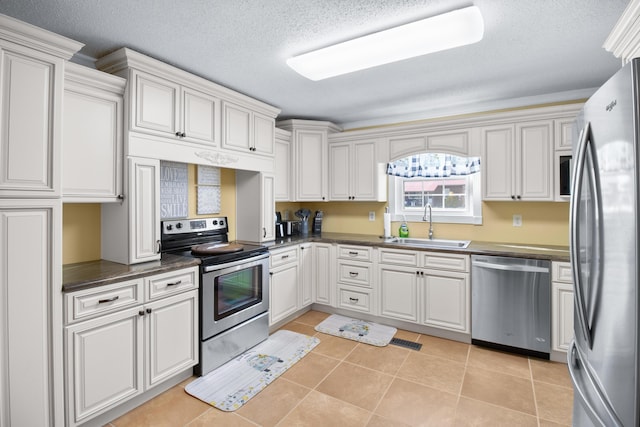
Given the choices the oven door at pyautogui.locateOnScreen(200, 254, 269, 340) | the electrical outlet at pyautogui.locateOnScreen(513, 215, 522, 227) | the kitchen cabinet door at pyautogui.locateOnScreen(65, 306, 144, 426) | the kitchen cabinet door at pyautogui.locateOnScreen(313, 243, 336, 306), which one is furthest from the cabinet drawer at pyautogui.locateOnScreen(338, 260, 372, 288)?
the kitchen cabinet door at pyautogui.locateOnScreen(65, 306, 144, 426)

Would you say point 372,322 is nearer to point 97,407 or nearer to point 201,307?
point 201,307

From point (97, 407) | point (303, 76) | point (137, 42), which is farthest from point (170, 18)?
point (97, 407)

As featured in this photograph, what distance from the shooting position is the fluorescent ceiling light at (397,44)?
75.6 inches

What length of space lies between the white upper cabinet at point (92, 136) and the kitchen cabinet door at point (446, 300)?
280 cm

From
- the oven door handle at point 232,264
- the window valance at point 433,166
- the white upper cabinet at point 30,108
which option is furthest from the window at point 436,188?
the white upper cabinet at point 30,108

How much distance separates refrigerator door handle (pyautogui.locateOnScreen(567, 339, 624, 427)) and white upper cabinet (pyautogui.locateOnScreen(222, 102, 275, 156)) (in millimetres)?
2804

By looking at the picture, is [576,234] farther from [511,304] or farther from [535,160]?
[535,160]

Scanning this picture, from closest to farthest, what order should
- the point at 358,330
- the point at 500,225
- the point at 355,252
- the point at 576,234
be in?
the point at 576,234 → the point at 358,330 → the point at 500,225 → the point at 355,252

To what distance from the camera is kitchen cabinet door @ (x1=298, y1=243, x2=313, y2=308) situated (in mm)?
3736

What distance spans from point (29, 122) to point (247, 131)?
1813 mm

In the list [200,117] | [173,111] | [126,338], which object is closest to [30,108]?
[173,111]

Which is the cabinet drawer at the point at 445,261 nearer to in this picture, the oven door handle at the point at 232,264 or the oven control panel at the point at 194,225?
the oven door handle at the point at 232,264

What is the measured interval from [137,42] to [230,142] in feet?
3.48

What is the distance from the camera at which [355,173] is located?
4105mm
